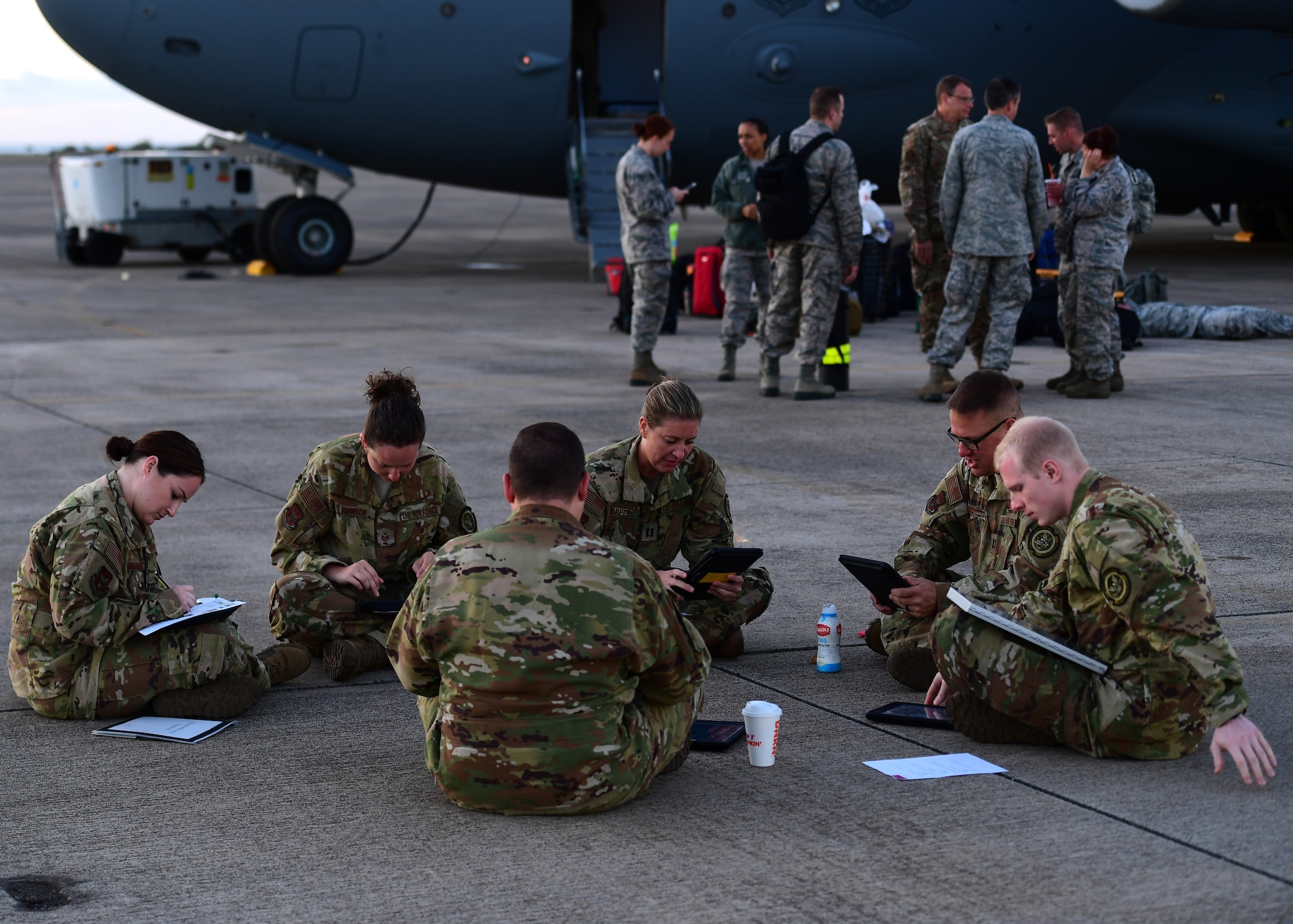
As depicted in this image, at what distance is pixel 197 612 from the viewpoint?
508cm

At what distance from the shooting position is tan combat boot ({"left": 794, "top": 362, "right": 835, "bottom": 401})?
12.0 m

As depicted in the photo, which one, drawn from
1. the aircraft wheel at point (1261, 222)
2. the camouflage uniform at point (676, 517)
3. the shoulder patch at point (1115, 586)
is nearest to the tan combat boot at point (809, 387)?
the camouflage uniform at point (676, 517)

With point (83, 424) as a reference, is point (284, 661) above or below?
below

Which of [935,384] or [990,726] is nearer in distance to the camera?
[990,726]

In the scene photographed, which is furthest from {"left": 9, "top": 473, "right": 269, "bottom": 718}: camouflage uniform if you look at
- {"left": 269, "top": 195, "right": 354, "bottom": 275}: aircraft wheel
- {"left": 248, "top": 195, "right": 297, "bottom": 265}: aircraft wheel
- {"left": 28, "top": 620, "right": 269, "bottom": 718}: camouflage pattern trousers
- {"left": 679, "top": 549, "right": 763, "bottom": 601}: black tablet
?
{"left": 248, "top": 195, "right": 297, "bottom": 265}: aircraft wheel

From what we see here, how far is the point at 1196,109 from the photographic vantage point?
66.6 ft

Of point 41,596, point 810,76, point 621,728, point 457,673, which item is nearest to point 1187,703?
point 621,728

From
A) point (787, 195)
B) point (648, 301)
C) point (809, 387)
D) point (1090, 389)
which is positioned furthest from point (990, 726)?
point (648, 301)

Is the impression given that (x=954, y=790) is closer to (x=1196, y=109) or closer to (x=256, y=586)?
(x=256, y=586)

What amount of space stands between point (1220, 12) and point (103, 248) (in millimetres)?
17570

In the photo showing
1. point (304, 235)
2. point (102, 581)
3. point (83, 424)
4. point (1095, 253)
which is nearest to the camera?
point (102, 581)

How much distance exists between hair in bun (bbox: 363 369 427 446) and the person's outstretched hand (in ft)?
8.97

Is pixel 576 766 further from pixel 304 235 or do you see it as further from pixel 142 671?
pixel 304 235

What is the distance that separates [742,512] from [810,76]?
1323 centimetres
